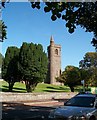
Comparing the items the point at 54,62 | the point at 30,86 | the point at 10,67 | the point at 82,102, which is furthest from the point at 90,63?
the point at 82,102

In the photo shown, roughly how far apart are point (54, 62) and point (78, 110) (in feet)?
379

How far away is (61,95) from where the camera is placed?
1993 inches

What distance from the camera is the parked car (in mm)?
14262

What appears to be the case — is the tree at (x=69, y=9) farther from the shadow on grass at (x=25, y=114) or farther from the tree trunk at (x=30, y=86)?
the tree trunk at (x=30, y=86)

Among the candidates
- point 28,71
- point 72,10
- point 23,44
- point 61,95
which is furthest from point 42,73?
point 72,10

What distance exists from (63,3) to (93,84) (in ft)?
275

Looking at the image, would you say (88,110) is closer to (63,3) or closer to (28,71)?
(63,3)

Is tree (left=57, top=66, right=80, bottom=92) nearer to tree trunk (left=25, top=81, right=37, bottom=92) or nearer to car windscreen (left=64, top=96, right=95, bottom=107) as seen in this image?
tree trunk (left=25, top=81, right=37, bottom=92)

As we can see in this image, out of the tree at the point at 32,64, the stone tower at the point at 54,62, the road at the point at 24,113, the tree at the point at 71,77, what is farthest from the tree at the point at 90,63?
the road at the point at 24,113

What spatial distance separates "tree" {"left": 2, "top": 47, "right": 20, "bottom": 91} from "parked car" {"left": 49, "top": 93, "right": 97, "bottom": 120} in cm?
4665

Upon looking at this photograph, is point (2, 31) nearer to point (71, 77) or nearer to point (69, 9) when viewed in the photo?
point (69, 9)

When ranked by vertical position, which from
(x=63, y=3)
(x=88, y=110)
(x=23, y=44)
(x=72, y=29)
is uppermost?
(x=23, y=44)

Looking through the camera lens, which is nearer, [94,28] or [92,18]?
[92,18]

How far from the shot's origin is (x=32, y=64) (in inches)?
2418
